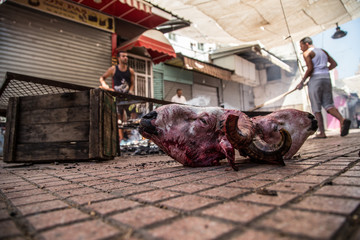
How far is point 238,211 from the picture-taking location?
0.94 m

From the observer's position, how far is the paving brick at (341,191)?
1.05 metres

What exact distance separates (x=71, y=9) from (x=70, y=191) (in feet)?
26.8

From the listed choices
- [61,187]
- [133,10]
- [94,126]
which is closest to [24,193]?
[61,187]

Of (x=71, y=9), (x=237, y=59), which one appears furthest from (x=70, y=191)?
(x=237, y=59)

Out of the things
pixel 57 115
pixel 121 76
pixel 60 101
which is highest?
pixel 121 76

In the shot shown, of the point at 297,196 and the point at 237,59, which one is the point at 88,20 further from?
the point at 237,59

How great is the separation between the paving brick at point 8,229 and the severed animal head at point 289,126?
6.85 feet

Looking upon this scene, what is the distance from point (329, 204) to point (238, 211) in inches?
14.6

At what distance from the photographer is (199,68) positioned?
11.4m

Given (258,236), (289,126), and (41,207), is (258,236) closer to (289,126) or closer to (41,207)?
(41,207)

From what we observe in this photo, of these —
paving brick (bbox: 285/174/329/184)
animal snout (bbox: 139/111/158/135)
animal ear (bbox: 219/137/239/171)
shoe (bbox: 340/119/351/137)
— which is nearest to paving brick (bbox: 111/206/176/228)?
paving brick (bbox: 285/174/329/184)

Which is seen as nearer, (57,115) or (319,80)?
(57,115)

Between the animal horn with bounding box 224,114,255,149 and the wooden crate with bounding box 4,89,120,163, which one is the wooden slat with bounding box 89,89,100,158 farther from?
the animal horn with bounding box 224,114,255,149

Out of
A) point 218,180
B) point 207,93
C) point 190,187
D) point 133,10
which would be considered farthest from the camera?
point 207,93
